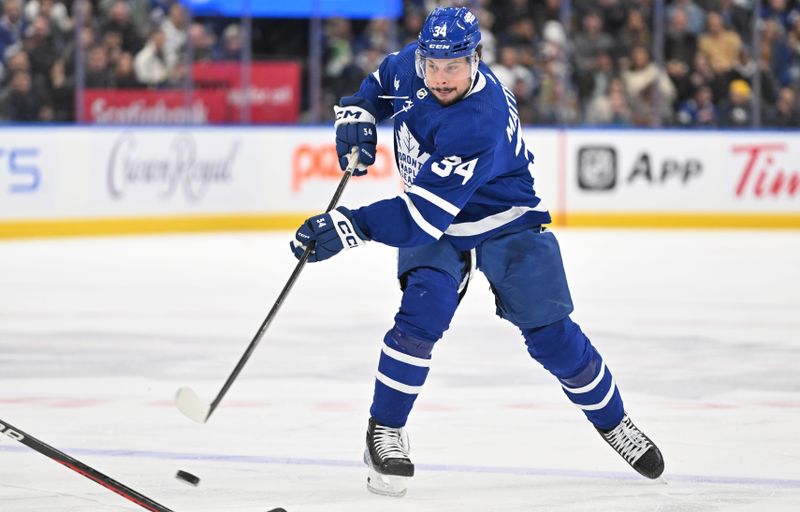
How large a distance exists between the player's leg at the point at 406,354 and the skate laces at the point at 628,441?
520 mm

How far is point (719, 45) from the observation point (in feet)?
39.5

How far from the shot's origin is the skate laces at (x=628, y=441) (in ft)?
11.6

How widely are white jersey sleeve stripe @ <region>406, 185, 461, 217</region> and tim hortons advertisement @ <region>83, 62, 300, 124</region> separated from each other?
777 cm

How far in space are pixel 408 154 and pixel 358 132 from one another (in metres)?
0.21

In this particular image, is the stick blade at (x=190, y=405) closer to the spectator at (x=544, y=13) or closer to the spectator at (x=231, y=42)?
the spectator at (x=231, y=42)

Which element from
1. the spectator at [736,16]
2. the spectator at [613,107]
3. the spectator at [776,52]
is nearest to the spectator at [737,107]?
the spectator at [776,52]

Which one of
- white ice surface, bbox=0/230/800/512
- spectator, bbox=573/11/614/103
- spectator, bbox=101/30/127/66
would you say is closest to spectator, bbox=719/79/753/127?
spectator, bbox=573/11/614/103

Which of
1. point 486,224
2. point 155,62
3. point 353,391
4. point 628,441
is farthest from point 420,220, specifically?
point 155,62

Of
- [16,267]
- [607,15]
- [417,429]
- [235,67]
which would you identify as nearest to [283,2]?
[235,67]

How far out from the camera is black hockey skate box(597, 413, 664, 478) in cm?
Answer: 350

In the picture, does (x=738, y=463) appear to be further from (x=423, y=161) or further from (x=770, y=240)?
(x=770, y=240)

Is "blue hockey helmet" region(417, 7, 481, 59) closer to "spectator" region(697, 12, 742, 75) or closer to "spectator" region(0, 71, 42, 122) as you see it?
"spectator" region(0, 71, 42, 122)

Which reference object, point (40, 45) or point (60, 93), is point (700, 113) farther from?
point (40, 45)

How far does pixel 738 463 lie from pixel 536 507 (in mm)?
703
